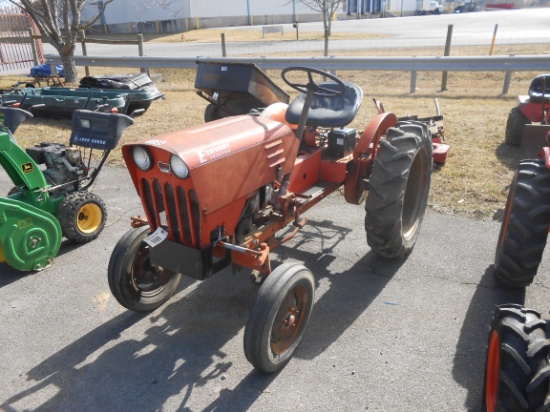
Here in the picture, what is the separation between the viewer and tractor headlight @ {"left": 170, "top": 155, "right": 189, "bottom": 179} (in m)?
Answer: 2.66

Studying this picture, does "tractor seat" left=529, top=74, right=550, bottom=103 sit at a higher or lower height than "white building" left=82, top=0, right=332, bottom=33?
lower

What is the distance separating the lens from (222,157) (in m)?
2.86

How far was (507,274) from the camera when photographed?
3463 millimetres

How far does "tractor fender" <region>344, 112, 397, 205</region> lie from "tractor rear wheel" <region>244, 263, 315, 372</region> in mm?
1445

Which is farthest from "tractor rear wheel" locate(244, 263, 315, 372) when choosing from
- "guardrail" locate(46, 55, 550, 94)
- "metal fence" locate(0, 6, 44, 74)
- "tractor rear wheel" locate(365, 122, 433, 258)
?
"metal fence" locate(0, 6, 44, 74)

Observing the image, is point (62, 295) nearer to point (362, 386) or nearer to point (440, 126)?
point (362, 386)

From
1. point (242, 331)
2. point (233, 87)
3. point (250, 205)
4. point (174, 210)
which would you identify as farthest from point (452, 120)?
point (174, 210)

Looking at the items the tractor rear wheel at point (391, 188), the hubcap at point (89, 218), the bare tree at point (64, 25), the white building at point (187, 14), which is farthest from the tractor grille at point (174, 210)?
the white building at point (187, 14)

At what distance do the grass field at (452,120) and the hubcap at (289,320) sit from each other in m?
2.71

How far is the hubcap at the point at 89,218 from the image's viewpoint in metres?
4.60

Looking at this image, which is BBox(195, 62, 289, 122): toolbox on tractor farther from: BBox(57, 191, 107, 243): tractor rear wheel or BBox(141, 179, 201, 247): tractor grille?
BBox(141, 179, 201, 247): tractor grille

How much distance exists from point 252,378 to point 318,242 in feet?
6.12

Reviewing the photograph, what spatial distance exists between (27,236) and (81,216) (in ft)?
2.36

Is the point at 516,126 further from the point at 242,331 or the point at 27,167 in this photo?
the point at 27,167
